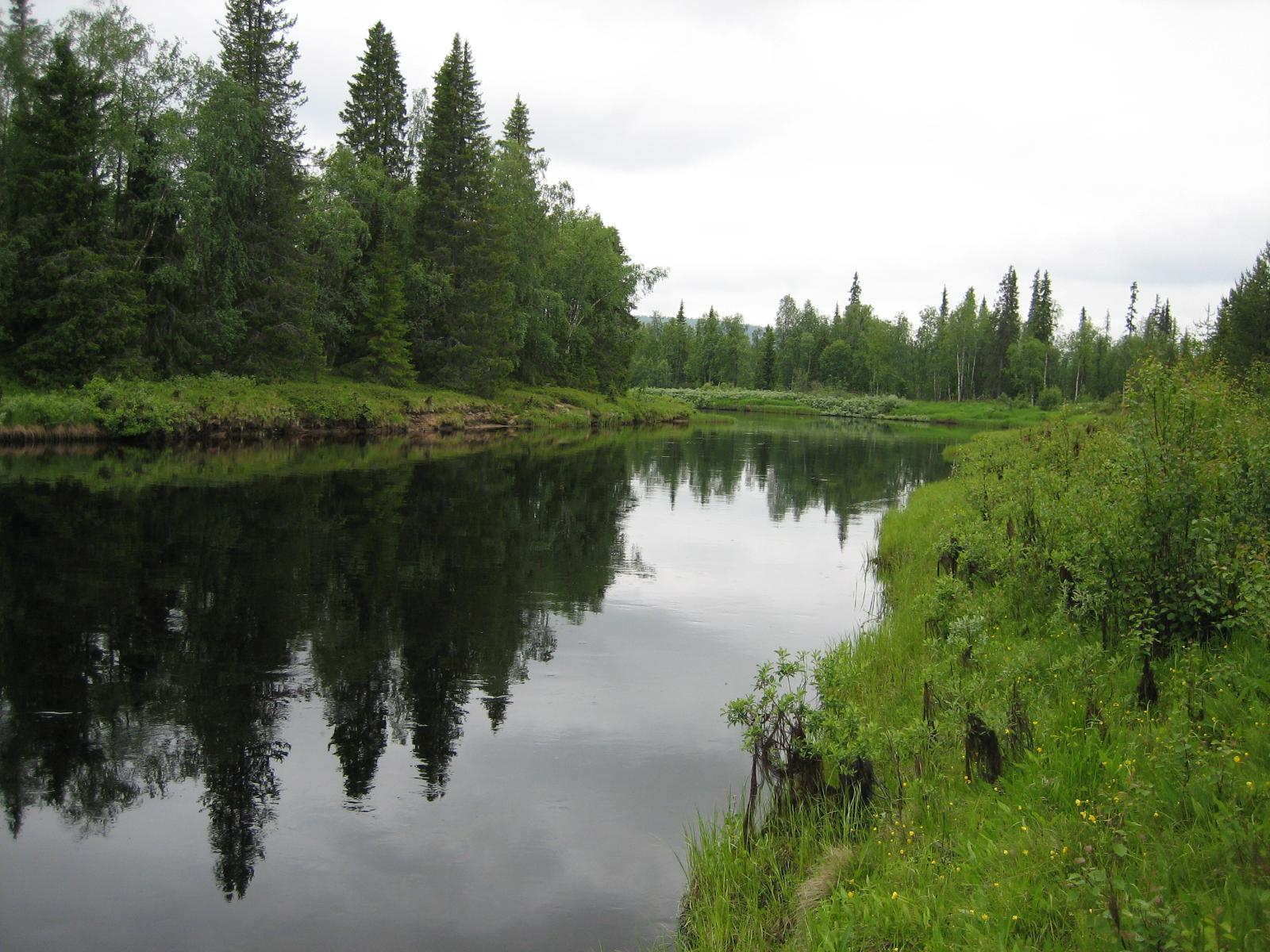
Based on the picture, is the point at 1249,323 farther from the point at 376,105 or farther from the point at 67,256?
the point at 67,256

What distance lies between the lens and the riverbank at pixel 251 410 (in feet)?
101

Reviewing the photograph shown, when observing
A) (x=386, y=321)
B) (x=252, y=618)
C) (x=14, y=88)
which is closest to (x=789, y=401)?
(x=386, y=321)

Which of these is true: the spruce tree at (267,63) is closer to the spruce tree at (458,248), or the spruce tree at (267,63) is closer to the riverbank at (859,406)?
the spruce tree at (458,248)

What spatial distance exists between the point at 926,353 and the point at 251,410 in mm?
110393

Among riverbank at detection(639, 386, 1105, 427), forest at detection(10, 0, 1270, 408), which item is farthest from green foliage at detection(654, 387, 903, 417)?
forest at detection(10, 0, 1270, 408)

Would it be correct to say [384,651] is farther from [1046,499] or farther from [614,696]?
[1046,499]

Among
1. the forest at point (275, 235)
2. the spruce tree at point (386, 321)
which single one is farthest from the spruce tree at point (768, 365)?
the spruce tree at point (386, 321)

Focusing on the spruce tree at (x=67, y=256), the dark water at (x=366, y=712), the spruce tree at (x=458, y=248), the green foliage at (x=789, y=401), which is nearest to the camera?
the dark water at (x=366, y=712)

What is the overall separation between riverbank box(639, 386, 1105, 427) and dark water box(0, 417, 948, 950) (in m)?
76.6

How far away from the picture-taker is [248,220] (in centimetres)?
4147

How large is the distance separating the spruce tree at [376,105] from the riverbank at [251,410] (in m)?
15.5

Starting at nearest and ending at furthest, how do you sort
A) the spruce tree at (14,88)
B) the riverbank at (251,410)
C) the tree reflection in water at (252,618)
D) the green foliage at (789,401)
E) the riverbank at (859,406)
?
the tree reflection in water at (252,618)
the riverbank at (251,410)
the spruce tree at (14,88)
the riverbank at (859,406)
the green foliage at (789,401)

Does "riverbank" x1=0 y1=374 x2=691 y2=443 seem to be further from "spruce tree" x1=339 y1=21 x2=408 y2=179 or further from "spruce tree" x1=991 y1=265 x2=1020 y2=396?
"spruce tree" x1=991 y1=265 x2=1020 y2=396

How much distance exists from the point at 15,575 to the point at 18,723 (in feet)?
20.7
